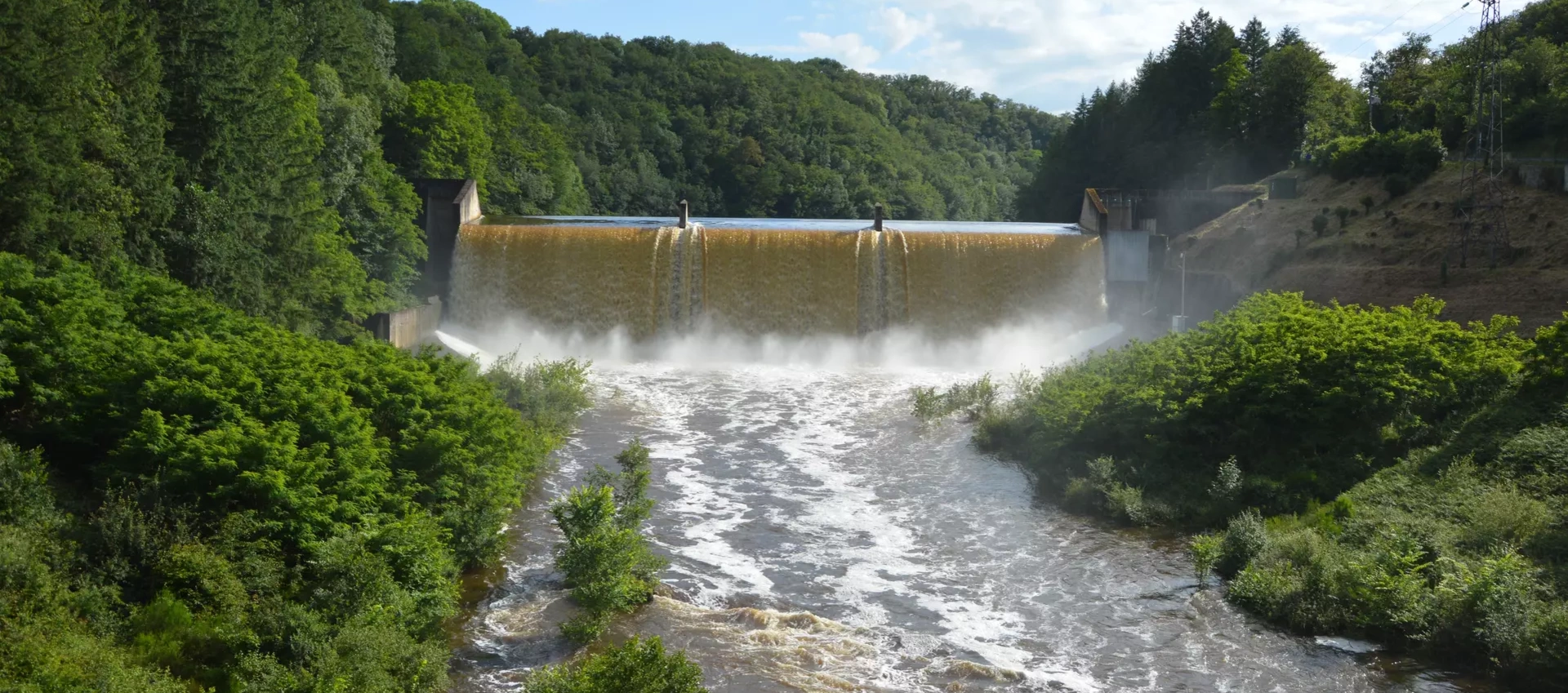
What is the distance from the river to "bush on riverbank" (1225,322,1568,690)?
1.48 feet

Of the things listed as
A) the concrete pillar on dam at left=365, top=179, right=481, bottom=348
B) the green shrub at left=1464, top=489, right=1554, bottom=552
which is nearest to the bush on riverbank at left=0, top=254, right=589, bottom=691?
the green shrub at left=1464, top=489, right=1554, bottom=552

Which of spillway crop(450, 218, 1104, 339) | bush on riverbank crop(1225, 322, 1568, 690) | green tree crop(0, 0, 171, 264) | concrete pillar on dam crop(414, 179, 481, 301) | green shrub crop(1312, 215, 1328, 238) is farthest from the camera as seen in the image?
green shrub crop(1312, 215, 1328, 238)

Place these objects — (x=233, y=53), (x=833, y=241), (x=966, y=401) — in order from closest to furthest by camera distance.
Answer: (x=233, y=53) → (x=966, y=401) → (x=833, y=241)

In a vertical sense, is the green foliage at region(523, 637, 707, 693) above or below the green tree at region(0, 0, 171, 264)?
below

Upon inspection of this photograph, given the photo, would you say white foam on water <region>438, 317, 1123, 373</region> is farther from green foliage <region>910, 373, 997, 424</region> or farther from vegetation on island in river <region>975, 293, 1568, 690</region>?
vegetation on island in river <region>975, 293, 1568, 690</region>

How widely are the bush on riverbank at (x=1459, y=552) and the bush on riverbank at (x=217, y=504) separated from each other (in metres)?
9.18

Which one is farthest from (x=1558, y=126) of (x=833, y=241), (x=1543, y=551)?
(x=1543, y=551)

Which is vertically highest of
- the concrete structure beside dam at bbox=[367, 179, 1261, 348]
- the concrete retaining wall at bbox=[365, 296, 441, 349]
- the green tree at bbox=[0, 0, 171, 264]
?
the green tree at bbox=[0, 0, 171, 264]

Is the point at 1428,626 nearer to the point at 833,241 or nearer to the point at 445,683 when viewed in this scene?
the point at 445,683

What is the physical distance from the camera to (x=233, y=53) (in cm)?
2270

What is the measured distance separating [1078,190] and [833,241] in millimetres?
38676

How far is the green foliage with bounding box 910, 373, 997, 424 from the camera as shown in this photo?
24.5 m

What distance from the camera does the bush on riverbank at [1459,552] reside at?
39.4ft

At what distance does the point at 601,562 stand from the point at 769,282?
19241mm
